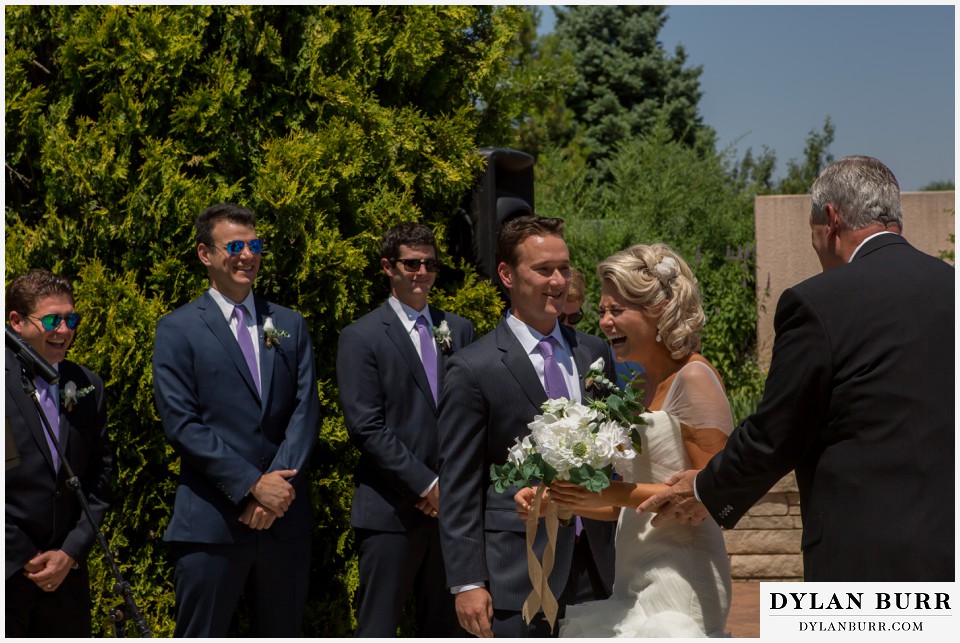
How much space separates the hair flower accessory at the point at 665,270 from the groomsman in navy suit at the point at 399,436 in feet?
6.72

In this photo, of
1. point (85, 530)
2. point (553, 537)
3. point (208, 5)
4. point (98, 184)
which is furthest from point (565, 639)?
point (208, 5)

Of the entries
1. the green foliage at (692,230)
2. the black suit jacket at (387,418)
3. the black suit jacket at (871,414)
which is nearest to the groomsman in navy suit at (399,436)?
the black suit jacket at (387,418)

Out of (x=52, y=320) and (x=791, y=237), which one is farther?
(x=791, y=237)

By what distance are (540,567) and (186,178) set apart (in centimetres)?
350

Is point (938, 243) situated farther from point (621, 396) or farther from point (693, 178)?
point (621, 396)

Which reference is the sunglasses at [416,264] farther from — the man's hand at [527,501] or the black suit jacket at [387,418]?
the man's hand at [527,501]

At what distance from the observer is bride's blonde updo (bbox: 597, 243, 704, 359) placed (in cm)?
423

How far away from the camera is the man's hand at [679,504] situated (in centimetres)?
397

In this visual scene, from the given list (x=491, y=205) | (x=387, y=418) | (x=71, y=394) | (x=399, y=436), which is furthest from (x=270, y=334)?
(x=491, y=205)

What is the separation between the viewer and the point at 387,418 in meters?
5.96

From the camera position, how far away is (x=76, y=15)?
20.8 ft

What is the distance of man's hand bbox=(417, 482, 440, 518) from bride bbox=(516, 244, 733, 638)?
169cm

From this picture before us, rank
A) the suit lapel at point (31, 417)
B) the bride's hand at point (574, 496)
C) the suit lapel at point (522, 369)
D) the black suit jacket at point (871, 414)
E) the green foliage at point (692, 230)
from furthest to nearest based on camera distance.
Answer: the green foliage at point (692, 230) → the suit lapel at point (31, 417) → the suit lapel at point (522, 369) → the bride's hand at point (574, 496) → the black suit jacket at point (871, 414)

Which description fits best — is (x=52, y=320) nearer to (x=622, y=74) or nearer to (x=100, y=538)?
(x=100, y=538)
